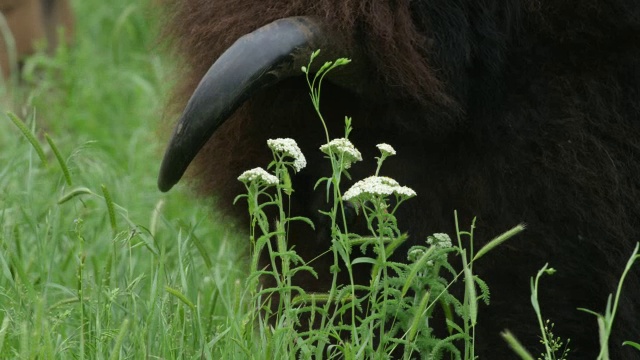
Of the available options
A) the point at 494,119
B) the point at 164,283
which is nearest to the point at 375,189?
the point at 494,119

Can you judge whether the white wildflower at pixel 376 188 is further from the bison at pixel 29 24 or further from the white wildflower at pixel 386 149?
the bison at pixel 29 24

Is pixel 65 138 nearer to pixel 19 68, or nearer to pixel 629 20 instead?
pixel 19 68

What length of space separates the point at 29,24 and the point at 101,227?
2.13 meters

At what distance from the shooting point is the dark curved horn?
2.25 m

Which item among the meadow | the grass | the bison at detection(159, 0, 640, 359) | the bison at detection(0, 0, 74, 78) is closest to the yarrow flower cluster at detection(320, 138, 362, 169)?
the meadow

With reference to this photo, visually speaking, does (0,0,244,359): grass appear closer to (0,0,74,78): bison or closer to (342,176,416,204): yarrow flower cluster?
(0,0,74,78): bison

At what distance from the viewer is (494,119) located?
2.45 meters

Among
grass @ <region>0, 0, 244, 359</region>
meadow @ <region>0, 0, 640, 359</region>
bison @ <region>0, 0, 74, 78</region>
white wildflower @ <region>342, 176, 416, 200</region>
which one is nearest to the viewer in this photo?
white wildflower @ <region>342, 176, 416, 200</region>

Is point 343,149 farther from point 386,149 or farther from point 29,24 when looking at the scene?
point 29,24

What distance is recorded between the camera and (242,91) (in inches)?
88.7

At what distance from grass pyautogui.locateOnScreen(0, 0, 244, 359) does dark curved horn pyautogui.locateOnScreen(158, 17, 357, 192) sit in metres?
0.29

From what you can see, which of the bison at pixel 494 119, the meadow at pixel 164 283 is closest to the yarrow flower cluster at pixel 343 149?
the meadow at pixel 164 283

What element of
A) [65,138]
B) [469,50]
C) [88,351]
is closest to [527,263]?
[469,50]

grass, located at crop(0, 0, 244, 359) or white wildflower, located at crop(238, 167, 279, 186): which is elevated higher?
white wildflower, located at crop(238, 167, 279, 186)
